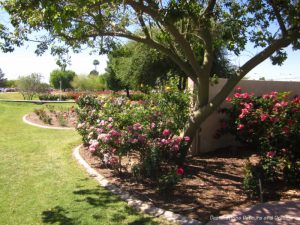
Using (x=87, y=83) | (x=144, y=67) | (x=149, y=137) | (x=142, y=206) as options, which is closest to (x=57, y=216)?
(x=142, y=206)

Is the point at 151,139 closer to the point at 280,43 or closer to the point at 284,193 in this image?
the point at 284,193

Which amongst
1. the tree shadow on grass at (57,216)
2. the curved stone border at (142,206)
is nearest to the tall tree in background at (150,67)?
the curved stone border at (142,206)

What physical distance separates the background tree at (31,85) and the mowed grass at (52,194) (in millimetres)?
26672

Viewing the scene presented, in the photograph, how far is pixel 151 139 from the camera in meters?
6.46

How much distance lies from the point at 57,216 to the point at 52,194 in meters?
0.96

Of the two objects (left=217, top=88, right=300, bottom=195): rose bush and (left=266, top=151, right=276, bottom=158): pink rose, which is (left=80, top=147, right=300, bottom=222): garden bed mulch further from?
(left=266, top=151, right=276, bottom=158): pink rose

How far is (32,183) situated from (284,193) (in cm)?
452

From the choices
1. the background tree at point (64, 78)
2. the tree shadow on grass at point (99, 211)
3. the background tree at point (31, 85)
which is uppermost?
the background tree at point (64, 78)

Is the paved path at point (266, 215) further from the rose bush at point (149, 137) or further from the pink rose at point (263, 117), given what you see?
the pink rose at point (263, 117)

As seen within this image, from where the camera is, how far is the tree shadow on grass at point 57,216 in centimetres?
457

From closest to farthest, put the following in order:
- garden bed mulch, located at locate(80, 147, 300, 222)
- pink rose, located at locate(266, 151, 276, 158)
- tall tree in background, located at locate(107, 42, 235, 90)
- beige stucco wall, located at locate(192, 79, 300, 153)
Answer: garden bed mulch, located at locate(80, 147, 300, 222) < pink rose, located at locate(266, 151, 276, 158) < beige stucco wall, located at locate(192, 79, 300, 153) < tall tree in background, located at locate(107, 42, 235, 90)

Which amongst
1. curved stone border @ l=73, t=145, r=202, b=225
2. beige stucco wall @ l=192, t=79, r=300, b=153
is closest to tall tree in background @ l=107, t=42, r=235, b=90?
beige stucco wall @ l=192, t=79, r=300, b=153

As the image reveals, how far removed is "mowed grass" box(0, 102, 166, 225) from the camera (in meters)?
4.66

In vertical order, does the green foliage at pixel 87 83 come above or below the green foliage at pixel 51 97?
above
